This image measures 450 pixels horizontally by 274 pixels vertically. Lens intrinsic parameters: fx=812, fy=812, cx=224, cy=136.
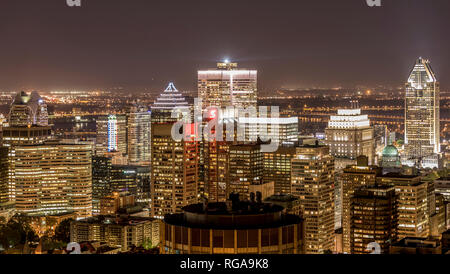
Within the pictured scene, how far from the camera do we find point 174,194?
22672 millimetres

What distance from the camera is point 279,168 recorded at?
23047mm

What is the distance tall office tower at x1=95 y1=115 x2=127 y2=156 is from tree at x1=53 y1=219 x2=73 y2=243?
598 inches

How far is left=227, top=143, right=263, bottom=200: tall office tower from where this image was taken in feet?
73.2

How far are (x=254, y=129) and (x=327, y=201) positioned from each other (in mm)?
8791

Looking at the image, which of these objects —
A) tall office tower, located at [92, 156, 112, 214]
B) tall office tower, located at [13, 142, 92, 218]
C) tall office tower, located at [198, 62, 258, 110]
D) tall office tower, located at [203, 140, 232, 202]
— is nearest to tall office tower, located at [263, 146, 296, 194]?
tall office tower, located at [203, 140, 232, 202]

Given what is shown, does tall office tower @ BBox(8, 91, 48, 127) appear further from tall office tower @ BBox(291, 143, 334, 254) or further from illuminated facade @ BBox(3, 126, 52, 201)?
tall office tower @ BBox(291, 143, 334, 254)

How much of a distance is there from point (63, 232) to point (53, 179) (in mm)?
6080

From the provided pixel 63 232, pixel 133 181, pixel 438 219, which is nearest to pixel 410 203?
pixel 438 219

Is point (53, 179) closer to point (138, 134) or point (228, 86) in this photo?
point (228, 86)

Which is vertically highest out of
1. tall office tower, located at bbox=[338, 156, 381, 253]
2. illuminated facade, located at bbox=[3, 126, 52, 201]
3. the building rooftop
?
illuminated facade, located at bbox=[3, 126, 52, 201]
